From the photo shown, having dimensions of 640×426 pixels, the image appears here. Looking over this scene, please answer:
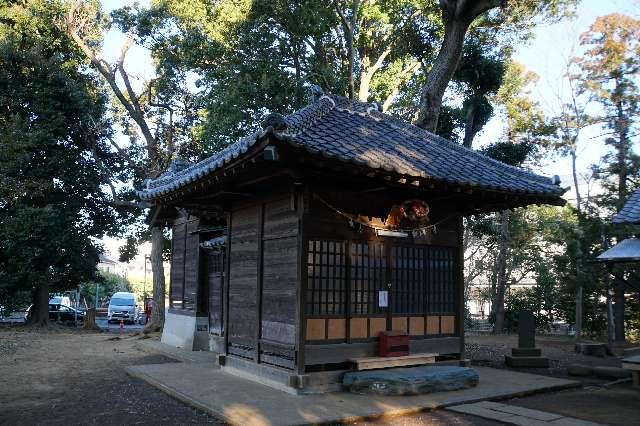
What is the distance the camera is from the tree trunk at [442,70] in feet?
53.7

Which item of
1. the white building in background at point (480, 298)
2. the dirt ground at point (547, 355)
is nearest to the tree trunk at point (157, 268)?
the dirt ground at point (547, 355)

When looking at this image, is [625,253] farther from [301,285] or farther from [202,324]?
[202,324]

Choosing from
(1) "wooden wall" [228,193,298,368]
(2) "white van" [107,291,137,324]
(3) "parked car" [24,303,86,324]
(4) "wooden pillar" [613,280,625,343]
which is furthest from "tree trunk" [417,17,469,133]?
(2) "white van" [107,291,137,324]

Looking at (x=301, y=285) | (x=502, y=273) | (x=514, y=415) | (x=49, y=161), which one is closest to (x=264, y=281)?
(x=301, y=285)

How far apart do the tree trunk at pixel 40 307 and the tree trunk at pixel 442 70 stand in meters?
20.9

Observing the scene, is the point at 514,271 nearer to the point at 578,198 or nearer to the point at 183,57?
the point at 578,198

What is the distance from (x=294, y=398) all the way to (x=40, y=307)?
75.4 feet

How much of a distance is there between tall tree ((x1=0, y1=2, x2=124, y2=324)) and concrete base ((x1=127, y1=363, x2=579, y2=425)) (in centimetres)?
1619

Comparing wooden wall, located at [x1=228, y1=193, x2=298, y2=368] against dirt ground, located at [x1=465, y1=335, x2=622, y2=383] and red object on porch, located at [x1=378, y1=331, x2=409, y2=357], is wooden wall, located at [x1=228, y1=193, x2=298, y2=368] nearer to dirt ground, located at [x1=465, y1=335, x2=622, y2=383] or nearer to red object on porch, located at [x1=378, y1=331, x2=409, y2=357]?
red object on porch, located at [x1=378, y1=331, x2=409, y2=357]

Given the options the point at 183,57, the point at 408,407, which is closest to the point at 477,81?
the point at 183,57

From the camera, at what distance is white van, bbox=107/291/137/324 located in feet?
113

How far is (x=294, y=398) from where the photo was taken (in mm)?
8227

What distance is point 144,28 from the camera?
79.8 feet

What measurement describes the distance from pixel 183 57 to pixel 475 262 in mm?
23540
